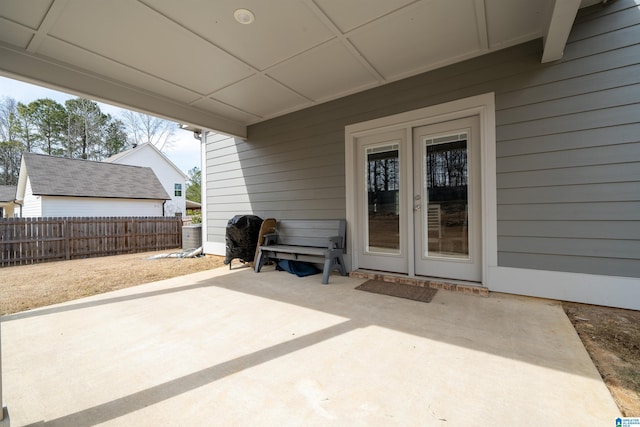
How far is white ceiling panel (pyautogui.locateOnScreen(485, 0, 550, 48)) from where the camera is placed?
2.23m

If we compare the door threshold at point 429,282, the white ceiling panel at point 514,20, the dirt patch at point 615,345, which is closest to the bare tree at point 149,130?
the door threshold at point 429,282

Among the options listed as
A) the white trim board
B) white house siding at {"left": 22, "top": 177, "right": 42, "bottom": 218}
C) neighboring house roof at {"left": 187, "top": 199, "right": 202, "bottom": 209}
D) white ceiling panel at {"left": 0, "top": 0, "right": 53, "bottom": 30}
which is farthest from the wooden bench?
neighboring house roof at {"left": 187, "top": 199, "right": 202, "bottom": 209}

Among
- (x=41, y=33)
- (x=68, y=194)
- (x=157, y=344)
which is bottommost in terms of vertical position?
(x=157, y=344)

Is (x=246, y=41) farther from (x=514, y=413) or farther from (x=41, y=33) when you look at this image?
(x=514, y=413)

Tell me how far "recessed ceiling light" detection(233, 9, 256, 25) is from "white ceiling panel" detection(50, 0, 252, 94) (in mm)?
553

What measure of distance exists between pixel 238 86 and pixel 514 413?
13.9 ft

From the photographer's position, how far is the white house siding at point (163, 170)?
1572 centimetres

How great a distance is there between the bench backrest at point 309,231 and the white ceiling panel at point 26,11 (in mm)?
3458

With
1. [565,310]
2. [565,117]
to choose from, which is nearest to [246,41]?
[565,117]

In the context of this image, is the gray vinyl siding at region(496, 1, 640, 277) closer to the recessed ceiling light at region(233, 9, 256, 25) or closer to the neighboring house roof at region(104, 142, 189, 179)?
the recessed ceiling light at region(233, 9, 256, 25)

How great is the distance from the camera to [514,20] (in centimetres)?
242

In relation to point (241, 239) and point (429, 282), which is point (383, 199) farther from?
point (241, 239)

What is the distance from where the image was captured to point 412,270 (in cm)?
335

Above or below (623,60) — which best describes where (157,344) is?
below
